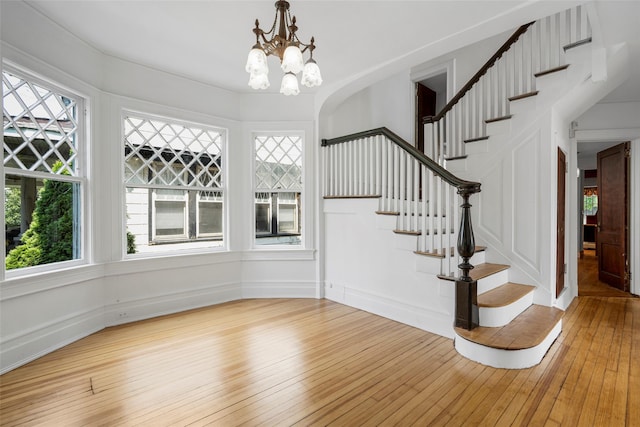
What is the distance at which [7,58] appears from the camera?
2.45 metres

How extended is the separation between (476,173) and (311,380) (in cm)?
309

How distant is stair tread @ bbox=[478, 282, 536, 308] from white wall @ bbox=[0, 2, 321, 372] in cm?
225

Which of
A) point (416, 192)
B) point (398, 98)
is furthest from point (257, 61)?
point (398, 98)

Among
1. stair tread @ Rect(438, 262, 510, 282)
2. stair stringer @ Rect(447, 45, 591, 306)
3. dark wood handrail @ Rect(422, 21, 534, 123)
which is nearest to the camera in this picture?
stair tread @ Rect(438, 262, 510, 282)

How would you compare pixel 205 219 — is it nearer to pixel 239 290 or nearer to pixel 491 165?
pixel 239 290

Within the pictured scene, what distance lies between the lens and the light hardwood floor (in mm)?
1940

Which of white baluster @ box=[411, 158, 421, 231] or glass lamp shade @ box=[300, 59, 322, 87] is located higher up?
glass lamp shade @ box=[300, 59, 322, 87]

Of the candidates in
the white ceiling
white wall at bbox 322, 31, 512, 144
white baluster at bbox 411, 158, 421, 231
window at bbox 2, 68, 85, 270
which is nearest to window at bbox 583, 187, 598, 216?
white wall at bbox 322, 31, 512, 144

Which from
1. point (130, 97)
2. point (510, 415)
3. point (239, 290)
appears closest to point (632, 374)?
point (510, 415)

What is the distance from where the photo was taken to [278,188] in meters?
4.58

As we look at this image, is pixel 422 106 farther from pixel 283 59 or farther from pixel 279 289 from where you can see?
pixel 283 59

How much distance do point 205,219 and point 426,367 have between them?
3.21 meters

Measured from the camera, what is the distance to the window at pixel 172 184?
3703 mm

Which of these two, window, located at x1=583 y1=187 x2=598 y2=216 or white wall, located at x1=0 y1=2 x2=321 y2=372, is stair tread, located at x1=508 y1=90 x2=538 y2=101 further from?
window, located at x1=583 y1=187 x2=598 y2=216
